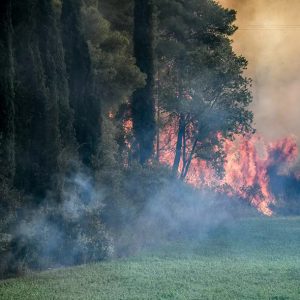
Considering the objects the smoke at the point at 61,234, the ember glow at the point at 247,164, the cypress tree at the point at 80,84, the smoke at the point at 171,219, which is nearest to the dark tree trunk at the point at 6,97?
the smoke at the point at 61,234

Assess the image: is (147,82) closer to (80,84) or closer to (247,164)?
(80,84)

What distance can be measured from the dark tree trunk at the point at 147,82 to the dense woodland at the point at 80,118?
0.05 meters

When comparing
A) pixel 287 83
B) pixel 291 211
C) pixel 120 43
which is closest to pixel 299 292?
pixel 120 43

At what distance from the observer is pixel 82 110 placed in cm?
2423

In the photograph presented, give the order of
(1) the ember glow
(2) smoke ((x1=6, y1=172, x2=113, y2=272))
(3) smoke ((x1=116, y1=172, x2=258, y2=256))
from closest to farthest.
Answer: (2) smoke ((x1=6, y1=172, x2=113, y2=272))
(3) smoke ((x1=116, y1=172, x2=258, y2=256))
(1) the ember glow

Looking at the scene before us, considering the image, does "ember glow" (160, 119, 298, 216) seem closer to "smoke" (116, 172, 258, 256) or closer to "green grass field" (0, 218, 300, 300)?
"smoke" (116, 172, 258, 256)

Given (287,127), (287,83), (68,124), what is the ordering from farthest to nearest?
(287,83) < (287,127) < (68,124)

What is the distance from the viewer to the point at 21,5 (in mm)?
19219

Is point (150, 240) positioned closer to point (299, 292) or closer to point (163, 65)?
point (299, 292)

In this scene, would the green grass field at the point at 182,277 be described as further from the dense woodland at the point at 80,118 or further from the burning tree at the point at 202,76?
the burning tree at the point at 202,76

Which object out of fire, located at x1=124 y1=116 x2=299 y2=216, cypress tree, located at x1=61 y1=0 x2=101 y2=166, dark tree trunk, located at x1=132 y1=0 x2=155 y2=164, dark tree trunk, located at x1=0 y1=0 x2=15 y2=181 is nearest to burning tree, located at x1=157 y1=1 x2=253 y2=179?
fire, located at x1=124 y1=116 x2=299 y2=216

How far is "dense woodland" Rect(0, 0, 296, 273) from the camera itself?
59.0ft

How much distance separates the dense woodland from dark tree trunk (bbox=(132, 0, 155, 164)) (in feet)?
0.15

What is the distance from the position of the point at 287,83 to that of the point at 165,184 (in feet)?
122
